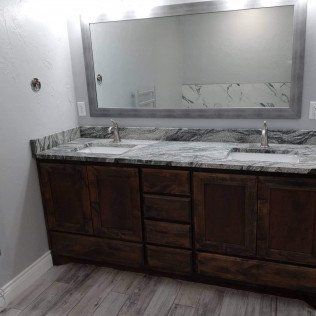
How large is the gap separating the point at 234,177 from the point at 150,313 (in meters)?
0.88

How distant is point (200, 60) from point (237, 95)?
32 centimetres

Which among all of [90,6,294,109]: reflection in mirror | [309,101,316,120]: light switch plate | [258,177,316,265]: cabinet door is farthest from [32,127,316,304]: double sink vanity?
[90,6,294,109]: reflection in mirror

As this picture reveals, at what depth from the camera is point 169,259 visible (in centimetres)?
212

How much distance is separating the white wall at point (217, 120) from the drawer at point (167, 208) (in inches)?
23.8

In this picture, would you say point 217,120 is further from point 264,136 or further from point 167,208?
point 167,208

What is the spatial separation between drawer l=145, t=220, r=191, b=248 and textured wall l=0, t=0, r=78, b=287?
0.77 meters

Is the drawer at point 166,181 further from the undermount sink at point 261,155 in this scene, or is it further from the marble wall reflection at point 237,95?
the marble wall reflection at point 237,95

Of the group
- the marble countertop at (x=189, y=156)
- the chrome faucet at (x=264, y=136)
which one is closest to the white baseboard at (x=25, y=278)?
the marble countertop at (x=189, y=156)

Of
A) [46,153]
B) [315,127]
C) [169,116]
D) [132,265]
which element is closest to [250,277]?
[132,265]

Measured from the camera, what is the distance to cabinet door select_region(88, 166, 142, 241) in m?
2.08

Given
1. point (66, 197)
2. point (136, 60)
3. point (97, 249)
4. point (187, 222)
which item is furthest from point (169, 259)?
point (136, 60)

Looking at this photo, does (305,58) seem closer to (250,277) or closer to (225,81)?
(225,81)

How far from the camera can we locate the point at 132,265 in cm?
223

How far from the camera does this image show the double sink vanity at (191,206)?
1.81 meters
